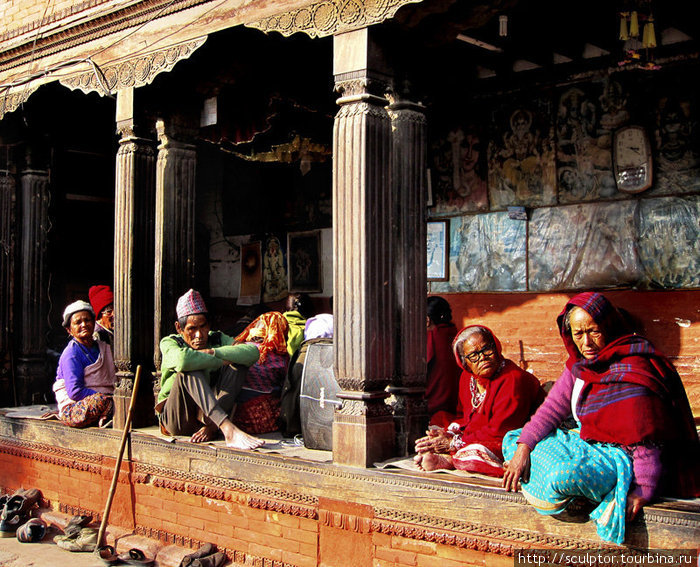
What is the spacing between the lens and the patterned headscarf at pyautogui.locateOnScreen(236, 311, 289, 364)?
738 cm

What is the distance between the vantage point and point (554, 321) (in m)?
7.59

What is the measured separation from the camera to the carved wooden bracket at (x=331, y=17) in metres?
5.50

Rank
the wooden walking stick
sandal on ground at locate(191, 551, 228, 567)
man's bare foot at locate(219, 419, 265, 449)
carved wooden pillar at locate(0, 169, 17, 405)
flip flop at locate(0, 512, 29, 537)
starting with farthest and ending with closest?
carved wooden pillar at locate(0, 169, 17, 405), flip flop at locate(0, 512, 29, 537), the wooden walking stick, man's bare foot at locate(219, 419, 265, 449), sandal on ground at locate(191, 551, 228, 567)

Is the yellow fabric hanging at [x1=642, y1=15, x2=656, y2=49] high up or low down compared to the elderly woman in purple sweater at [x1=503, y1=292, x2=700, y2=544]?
up

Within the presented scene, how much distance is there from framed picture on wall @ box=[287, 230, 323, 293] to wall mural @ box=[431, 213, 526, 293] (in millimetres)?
1847

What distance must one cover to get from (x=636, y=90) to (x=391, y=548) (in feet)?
15.3

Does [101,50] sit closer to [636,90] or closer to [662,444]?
[636,90]

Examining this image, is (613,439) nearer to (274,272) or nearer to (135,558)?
(135,558)

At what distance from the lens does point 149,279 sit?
25.9ft

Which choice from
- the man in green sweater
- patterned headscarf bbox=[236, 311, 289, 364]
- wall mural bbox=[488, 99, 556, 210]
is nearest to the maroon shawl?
the man in green sweater

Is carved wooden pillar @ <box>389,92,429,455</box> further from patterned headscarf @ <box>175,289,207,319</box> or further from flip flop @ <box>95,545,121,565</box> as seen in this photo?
flip flop @ <box>95,545,121,565</box>

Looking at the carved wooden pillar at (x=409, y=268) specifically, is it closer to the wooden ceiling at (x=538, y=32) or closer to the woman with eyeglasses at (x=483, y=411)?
the woman with eyeglasses at (x=483, y=411)

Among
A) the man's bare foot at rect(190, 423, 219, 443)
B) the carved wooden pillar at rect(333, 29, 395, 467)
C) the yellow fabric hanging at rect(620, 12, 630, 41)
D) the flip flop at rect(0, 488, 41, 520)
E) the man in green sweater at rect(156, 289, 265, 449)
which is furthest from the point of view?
the flip flop at rect(0, 488, 41, 520)

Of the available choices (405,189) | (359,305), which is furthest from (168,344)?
(405,189)
